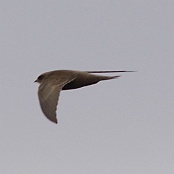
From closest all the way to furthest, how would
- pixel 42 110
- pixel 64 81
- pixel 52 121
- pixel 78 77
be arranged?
pixel 52 121
pixel 42 110
pixel 64 81
pixel 78 77

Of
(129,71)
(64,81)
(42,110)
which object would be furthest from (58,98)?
(129,71)

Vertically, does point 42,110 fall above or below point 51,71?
below

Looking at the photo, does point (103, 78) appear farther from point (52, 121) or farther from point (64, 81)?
point (52, 121)

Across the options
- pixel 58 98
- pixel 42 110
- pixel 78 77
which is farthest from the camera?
pixel 78 77

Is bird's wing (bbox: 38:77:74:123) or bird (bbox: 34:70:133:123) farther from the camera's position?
bird (bbox: 34:70:133:123)

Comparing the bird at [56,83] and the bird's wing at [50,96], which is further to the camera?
the bird at [56,83]

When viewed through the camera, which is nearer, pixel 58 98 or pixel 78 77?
pixel 58 98

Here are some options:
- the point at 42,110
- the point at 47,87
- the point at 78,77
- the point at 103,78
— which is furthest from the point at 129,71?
the point at 42,110
